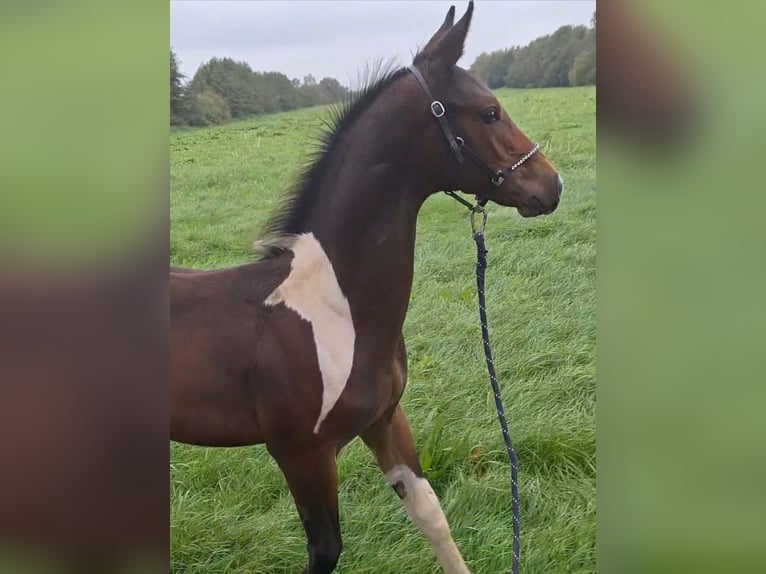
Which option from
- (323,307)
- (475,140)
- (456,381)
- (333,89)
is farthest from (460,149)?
(456,381)

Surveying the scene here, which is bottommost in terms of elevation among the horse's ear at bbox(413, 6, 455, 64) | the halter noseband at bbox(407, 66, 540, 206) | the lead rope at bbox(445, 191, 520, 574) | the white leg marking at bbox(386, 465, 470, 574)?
the white leg marking at bbox(386, 465, 470, 574)

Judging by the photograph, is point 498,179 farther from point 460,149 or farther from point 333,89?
point 333,89

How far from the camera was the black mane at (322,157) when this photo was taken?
1.48 m

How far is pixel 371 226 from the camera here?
1.46 m

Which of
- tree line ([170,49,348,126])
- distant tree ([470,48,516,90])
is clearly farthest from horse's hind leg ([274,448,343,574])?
distant tree ([470,48,516,90])

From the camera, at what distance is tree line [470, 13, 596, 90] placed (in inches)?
58.9

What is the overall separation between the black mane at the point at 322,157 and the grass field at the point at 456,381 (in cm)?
3

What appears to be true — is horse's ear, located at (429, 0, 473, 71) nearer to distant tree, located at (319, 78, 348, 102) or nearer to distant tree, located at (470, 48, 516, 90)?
distant tree, located at (470, 48, 516, 90)

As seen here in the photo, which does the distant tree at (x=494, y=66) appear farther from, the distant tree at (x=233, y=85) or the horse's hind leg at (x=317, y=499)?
the horse's hind leg at (x=317, y=499)

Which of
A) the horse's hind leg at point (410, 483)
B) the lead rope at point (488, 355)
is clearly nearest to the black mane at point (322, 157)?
the lead rope at point (488, 355)

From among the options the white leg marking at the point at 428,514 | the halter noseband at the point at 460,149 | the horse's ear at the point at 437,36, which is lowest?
the white leg marking at the point at 428,514

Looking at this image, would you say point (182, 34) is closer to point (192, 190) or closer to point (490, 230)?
point (192, 190)
